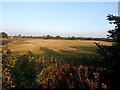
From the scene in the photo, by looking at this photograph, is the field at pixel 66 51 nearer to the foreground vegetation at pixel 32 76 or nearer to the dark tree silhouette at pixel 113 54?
the dark tree silhouette at pixel 113 54

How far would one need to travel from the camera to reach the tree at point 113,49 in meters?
9.62

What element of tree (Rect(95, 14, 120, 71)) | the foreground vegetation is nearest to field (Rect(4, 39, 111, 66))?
tree (Rect(95, 14, 120, 71))

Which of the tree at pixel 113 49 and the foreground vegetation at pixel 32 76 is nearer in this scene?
the foreground vegetation at pixel 32 76

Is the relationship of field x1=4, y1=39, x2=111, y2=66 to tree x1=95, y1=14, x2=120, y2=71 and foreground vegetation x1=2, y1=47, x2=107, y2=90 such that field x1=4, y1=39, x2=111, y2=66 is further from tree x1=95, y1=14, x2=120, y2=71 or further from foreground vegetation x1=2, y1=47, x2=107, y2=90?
foreground vegetation x1=2, y1=47, x2=107, y2=90

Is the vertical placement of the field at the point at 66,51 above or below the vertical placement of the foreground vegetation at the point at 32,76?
below

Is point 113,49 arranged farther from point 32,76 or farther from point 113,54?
point 32,76

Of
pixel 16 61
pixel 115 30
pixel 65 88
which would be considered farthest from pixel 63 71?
pixel 115 30

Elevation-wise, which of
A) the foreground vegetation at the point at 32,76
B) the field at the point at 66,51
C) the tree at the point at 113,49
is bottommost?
the field at the point at 66,51

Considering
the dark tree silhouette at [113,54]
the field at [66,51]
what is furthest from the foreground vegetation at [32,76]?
the field at [66,51]

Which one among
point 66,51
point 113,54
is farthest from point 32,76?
point 66,51

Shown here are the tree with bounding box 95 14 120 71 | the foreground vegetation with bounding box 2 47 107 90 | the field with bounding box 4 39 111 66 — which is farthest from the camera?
the field with bounding box 4 39 111 66

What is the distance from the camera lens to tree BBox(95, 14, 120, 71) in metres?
9.62

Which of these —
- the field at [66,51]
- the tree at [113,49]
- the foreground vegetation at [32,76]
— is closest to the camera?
the foreground vegetation at [32,76]

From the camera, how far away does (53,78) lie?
8555 mm
